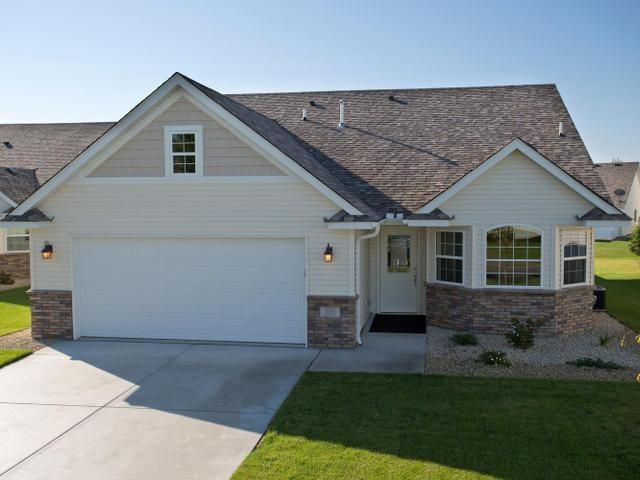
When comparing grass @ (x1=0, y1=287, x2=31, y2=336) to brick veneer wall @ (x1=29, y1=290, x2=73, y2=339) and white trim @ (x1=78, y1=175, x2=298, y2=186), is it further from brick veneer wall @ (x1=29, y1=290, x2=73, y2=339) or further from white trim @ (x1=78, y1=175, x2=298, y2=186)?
white trim @ (x1=78, y1=175, x2=298, y2=186)

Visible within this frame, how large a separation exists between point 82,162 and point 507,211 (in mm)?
9546

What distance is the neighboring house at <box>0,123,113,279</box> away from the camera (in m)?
22.6

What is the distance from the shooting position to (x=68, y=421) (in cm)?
842

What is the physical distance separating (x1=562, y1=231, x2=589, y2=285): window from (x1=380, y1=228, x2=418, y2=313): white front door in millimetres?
3851

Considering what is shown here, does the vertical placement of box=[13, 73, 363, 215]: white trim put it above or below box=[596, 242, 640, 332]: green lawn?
above

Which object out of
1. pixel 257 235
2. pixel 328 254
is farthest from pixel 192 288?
pixel 328 254

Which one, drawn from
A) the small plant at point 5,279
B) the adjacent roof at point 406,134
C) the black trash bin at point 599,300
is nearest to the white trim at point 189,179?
the adjacent roof at point 406,134

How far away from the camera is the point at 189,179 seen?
12828mm

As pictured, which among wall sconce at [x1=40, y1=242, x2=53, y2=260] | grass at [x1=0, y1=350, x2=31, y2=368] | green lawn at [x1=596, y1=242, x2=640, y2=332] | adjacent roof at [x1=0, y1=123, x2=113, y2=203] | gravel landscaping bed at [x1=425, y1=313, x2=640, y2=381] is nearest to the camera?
gravel landscaping bed at [x1=425, y1=313, x2=640, y2=381]

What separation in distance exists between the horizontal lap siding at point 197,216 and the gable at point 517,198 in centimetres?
332

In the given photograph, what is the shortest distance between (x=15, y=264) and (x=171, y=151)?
523 inches

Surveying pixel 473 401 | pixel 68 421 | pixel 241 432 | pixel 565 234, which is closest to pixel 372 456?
pixel 241 432

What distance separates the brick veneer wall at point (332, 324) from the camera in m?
12.5

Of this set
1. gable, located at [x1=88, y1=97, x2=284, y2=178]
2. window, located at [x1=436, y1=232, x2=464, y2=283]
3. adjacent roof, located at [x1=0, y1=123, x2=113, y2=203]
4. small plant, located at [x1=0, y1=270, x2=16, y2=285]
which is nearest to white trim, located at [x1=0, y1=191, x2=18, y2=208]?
adjacent roof, located at [x1=0, y1=123, x2=113, y2=203]
